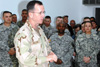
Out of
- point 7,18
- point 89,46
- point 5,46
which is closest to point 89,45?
point 89,46

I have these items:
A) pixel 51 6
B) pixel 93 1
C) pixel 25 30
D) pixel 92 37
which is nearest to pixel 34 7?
pixel 25 30

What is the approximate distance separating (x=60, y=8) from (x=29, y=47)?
22.1ft

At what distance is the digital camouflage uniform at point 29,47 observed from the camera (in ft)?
5.65

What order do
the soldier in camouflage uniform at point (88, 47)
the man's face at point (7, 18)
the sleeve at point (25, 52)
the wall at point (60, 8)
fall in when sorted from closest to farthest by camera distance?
the sleeve at point (25, 52) < the soldier in camouflage uniform at point (88, 47) < the man's face at point (7, 18) < the wall at point (60, 8)

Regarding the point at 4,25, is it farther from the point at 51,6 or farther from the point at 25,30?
the point at 51,6

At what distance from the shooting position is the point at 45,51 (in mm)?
2025

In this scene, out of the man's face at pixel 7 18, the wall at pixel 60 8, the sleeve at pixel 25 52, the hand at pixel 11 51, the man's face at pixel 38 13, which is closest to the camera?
the sleeve at pixel 25 52

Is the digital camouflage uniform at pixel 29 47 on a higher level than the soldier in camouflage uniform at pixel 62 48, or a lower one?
higher

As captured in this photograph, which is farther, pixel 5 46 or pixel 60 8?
pixel 60 8

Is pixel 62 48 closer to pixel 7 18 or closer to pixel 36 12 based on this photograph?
pixel 7 18

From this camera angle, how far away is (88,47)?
373 centimetres

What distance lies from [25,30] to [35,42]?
17 centimetres

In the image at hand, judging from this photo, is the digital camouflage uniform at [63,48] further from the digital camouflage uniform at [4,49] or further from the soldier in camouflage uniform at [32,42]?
the soldier in camouflage uniform at [32,42]

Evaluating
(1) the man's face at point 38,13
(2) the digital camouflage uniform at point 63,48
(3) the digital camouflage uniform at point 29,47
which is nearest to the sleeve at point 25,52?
(3) the digital camouflage uniform at point 29,47
